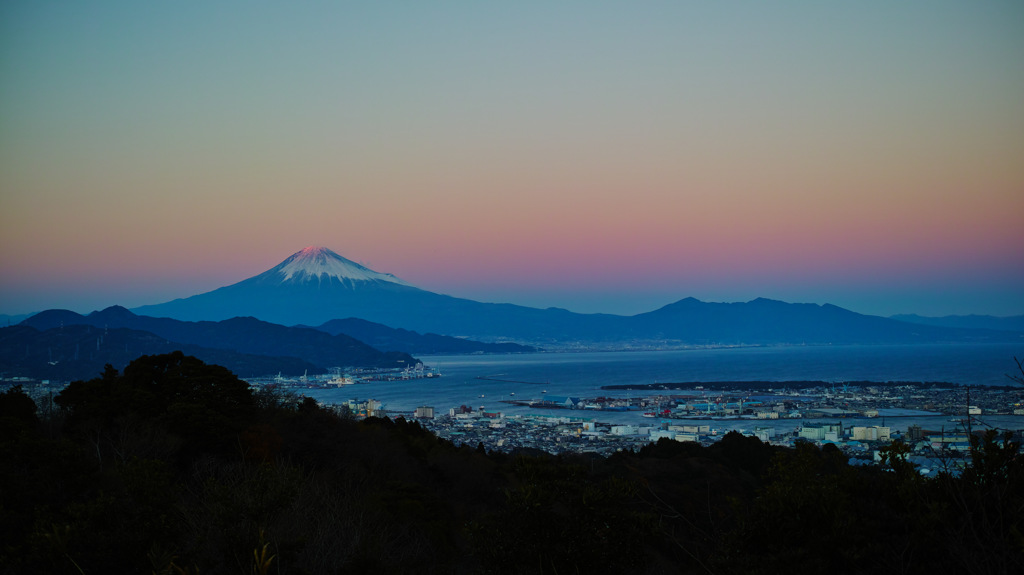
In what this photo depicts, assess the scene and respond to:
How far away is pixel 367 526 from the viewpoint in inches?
316

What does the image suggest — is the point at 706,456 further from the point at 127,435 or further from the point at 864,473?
the point at 864,473

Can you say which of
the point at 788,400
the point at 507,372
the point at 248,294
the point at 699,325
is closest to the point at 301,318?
the point at 248,294

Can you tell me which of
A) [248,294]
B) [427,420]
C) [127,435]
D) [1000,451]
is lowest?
[427,420]

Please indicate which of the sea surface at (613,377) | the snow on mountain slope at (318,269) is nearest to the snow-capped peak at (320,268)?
the snow on mountain slope at (318,269)

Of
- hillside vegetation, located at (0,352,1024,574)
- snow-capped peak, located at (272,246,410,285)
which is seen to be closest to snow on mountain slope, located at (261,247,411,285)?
snow-capped peak, located at (272,246,410,285)

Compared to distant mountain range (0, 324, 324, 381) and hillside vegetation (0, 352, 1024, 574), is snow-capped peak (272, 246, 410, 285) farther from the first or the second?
hillside vegetation (0, 352, 1024, 574)

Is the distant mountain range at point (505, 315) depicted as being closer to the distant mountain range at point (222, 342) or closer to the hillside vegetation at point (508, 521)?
the distant mountain range at point (222, 342)

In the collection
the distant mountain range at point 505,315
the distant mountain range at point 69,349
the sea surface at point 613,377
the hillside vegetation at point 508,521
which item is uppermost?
the distant mountain range at point 505,315

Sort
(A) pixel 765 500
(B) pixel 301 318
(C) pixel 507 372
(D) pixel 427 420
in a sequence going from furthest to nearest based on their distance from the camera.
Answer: (B) pixel 301 318
(C) pixel 507 372
(D) pixel 427 420
(A) pixel 765 500

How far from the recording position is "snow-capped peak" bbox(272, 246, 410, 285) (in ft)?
424

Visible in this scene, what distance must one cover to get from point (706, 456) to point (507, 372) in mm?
54104

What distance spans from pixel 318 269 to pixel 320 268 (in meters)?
0.69

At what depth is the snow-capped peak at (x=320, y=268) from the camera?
129 m

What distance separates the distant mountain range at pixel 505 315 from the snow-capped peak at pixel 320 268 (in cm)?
19
